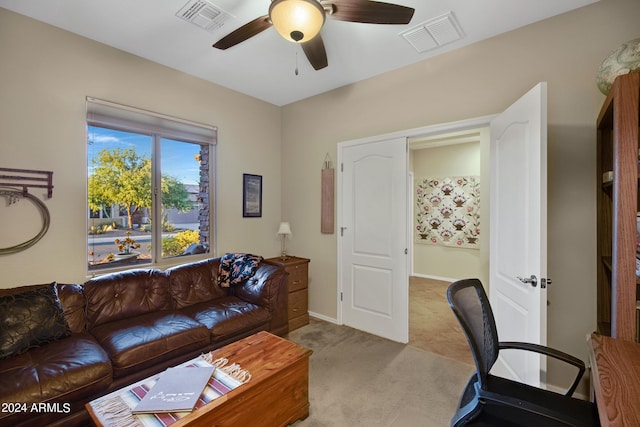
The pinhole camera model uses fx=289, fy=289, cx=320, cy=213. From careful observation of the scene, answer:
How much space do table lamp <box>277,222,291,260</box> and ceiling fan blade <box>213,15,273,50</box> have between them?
2187 mm

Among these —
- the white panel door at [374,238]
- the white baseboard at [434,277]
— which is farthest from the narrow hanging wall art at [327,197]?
the white baseboard at [434,277]

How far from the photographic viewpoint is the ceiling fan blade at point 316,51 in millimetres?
1948

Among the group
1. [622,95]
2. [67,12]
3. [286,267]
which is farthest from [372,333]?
[67,12]

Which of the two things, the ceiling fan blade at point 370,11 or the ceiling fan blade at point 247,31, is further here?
the ceiling fan blade at point 247,31

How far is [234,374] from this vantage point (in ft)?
5.17

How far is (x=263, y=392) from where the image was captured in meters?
1.57

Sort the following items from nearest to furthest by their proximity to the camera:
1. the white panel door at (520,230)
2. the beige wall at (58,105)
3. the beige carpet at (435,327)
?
the white panel door at (520,230) → the beige wall at (58,105) → the beige carpet at (435,327)

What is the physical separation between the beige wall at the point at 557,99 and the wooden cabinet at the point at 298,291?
179 centimetres

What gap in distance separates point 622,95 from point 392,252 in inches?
81.7

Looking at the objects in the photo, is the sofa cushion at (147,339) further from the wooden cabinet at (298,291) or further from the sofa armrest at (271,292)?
the wooden cabinet at (298,291)

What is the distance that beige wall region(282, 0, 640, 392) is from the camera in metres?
2.04

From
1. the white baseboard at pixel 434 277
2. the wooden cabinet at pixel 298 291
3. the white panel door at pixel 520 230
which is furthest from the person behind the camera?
the white baseboard at pixel 434 277

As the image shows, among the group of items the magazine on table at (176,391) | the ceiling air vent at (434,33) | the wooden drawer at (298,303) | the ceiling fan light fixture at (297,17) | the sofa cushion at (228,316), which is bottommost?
the wooden drawer at (298,303)

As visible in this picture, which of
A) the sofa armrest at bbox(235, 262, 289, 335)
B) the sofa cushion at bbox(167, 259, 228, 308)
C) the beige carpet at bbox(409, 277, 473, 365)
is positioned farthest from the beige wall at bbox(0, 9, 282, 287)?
the beige carpet at bbox(409, 277, 473, 365)
